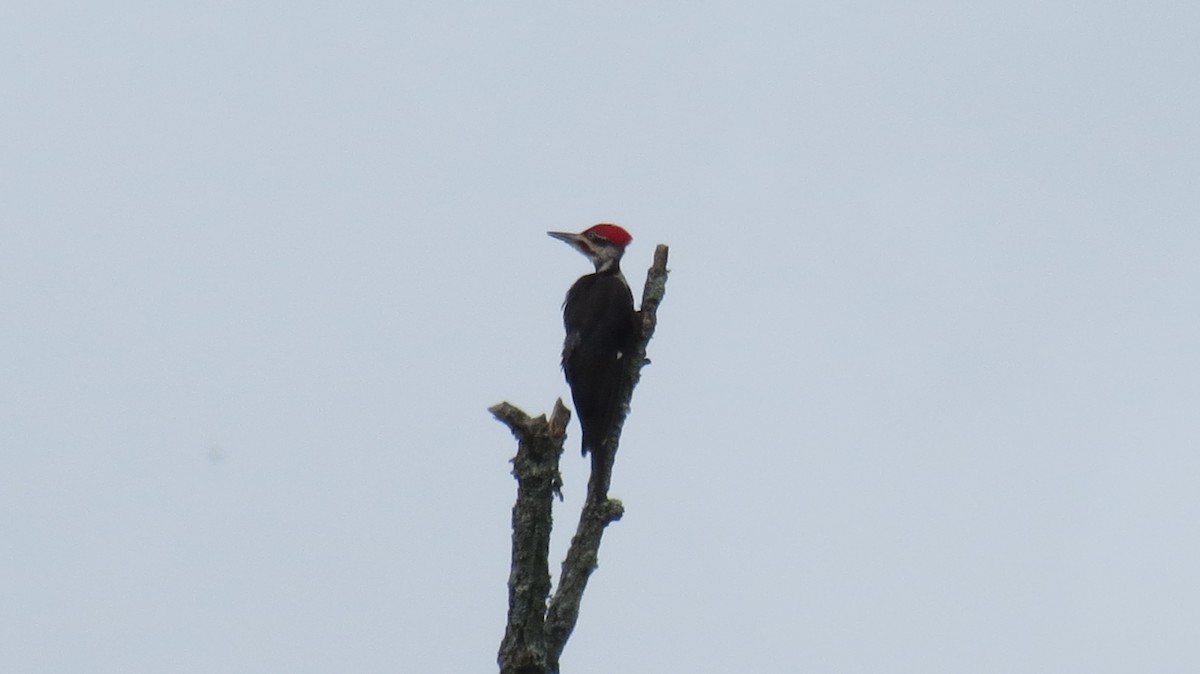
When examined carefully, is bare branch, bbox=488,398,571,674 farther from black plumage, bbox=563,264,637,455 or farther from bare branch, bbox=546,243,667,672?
black plumage, bbox=563,264,637,455

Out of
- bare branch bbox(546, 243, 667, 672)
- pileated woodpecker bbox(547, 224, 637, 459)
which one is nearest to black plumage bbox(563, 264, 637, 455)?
pileated woodpecker bbox(547, 224, 637, 459)

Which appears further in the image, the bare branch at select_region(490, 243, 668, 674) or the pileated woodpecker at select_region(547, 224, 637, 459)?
the pileated woodpecker at select_region(547, 224, 637, 459)

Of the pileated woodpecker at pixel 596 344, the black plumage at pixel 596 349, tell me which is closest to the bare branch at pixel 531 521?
the pileated woodpecker at pixel 596 344

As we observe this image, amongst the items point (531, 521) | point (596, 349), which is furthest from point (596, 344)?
point (531, 521)

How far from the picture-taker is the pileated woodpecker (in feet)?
24.3

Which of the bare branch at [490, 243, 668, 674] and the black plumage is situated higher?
the black plumage

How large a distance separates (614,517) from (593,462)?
3.52 ft

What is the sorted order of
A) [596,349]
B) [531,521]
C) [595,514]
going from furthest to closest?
1. [596,349]
2. [595,514]
3. [531,521]

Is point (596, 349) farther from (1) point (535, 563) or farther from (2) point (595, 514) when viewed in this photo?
(1) point (535, 563)

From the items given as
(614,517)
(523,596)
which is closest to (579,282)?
(614,517)

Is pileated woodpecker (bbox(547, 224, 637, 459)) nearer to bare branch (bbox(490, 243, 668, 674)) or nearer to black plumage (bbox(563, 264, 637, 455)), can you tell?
black plumage (bbox(563, 264, 637, 455))

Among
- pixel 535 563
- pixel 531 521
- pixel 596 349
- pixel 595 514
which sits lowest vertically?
pixel 535 563

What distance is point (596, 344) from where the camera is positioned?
25.5ft

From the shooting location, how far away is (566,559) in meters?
5.00
